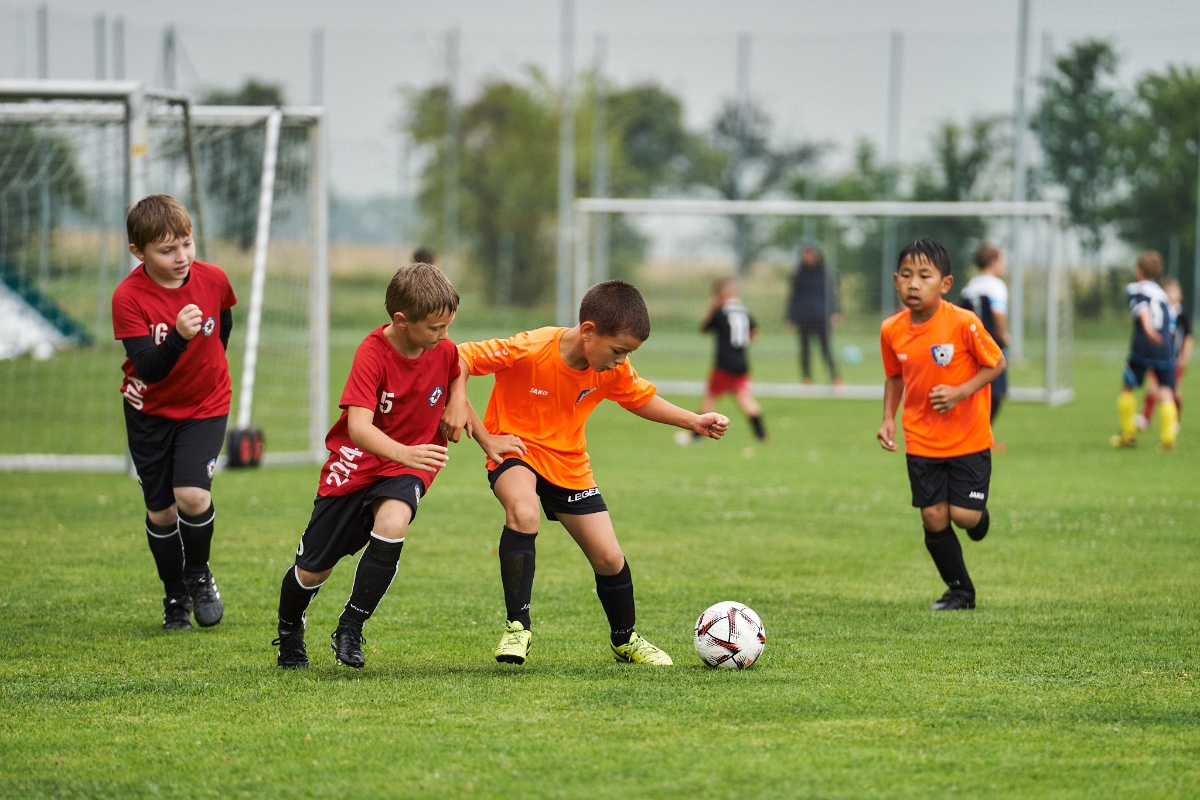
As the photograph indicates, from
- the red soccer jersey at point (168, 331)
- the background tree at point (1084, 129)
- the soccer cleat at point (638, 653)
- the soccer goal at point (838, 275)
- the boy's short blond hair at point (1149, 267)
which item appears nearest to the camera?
the soccer cleat at point (638, 653)

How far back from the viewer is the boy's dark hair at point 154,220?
566cm

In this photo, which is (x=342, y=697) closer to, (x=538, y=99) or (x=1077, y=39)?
(x=1077, y=39)

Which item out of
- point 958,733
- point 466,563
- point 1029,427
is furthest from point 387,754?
point 1029,427

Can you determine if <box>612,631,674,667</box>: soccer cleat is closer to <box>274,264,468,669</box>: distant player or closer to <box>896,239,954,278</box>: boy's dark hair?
<box>274,264,468,669</box>: distant player

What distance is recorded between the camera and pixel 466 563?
7.82m

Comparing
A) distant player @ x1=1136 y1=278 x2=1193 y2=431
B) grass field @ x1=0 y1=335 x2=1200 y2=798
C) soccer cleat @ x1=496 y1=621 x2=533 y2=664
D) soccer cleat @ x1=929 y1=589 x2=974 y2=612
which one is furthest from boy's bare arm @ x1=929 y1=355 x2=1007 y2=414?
distant player @ x1=1136 y1=278 x2=1193 y2=431

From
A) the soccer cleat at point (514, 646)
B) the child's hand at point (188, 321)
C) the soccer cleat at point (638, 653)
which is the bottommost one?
the soccer cleat at point (638, 653)

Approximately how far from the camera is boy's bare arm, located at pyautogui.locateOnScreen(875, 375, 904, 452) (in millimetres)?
6590

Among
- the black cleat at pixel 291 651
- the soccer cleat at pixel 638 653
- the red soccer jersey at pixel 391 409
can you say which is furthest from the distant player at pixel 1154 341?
the black cleat at pixel 291 651

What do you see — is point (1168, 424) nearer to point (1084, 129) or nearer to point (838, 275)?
point (838, 275)

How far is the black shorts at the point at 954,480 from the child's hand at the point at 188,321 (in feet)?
11.1

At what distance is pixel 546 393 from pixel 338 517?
0.94 meters

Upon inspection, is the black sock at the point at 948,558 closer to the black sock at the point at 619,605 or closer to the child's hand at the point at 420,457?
the black sock at the point at 619,605

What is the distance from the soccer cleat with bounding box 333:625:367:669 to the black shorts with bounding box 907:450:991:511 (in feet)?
9.50
